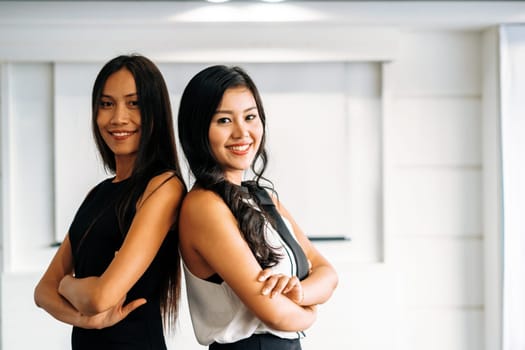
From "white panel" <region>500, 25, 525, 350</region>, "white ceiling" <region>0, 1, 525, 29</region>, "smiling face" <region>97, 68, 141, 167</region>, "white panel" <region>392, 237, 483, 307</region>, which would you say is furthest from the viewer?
"white panel" <region>392, 237, 483, 307</region>

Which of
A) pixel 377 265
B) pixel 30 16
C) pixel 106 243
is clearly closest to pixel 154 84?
pixel 106 243

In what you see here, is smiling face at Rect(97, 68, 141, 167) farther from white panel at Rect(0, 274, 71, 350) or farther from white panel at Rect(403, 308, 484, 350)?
white panel at Rect(403, 308, 484, 350)

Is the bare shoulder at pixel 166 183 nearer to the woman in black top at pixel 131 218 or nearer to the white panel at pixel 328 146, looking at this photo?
the woman in black top at pixel 131 218

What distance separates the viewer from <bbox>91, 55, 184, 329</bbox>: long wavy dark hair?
1.74 metres

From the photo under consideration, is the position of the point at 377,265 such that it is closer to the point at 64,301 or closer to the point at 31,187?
the point at 31,187

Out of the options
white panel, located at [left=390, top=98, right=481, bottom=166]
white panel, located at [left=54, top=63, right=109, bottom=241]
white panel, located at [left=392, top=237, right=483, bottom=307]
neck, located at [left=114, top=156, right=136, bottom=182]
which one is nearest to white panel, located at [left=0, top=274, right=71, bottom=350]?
white panel, located at [left=54, top=63, right=109, bottom=241]

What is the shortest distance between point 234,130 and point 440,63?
84.8 inches

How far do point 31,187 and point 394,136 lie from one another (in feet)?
5.34

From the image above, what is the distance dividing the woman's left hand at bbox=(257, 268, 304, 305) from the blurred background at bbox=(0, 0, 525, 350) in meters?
1.83

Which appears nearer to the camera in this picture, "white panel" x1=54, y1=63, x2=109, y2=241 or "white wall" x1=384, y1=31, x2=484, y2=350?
"white panel" x1=54, y1=63, x2=109, y2=241

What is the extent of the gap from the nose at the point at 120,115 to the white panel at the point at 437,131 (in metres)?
2.12

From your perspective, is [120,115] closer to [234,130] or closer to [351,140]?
[234,130]

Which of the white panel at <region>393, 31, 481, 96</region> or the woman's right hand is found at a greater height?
the white panel at <region>393, 31, 481, 96</region>

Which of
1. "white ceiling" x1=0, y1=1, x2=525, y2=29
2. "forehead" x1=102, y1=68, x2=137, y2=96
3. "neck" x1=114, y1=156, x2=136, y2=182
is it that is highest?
"white ceiling" x1=0, y1=1, x2=525, y2=29
